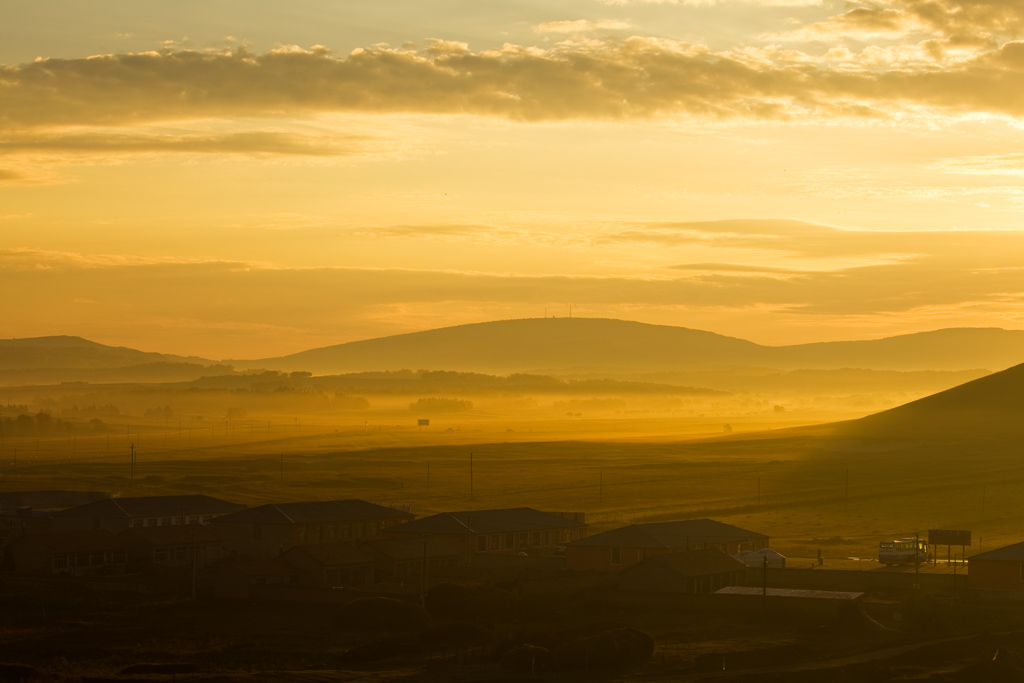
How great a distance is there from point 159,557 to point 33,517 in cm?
1346

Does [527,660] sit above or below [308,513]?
below

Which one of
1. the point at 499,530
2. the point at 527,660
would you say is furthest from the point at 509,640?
the point at 499,530

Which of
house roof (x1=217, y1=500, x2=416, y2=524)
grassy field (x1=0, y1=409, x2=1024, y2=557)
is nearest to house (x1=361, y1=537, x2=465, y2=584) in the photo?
house roof (x1=217, y1=500, x2=416, y2=524)

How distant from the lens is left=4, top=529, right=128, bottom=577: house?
222 ft

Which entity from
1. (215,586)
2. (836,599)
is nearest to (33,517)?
(215,586)

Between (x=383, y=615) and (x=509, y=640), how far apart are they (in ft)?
21.1

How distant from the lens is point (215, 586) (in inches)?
2446

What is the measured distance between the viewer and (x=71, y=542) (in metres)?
68.6

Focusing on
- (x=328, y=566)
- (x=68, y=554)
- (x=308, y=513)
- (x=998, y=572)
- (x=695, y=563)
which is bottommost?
(x=998, y=572)

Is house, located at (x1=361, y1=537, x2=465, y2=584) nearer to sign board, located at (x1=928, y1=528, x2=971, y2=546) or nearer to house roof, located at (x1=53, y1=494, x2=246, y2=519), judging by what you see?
house roof, located at (x1=53, y1=494, x2=246, y2=519)

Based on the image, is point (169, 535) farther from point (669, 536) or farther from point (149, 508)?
point (669, 536)

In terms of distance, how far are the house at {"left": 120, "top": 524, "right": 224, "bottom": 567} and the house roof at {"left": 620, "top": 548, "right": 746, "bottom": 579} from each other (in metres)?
23.4

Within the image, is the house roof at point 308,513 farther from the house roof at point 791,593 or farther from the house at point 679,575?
the house roof at point 791,593

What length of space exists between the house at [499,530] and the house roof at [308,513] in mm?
3287
